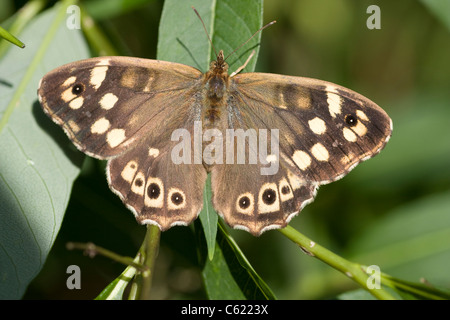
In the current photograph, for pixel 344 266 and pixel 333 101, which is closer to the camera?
pixel 344 266

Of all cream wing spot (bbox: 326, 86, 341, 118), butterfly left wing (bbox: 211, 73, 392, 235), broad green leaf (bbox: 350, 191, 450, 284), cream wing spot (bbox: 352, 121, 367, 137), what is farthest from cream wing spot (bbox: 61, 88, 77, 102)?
broad green leaf (bbox: 350, 191, 450, 284)

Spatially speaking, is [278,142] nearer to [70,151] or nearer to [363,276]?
[363,276]

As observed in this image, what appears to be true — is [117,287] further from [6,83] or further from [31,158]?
[6,83]

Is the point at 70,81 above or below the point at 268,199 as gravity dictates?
above

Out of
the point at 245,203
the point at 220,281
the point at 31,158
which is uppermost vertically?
the point at 245,203

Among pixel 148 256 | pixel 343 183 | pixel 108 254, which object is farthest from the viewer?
pixel 343 183

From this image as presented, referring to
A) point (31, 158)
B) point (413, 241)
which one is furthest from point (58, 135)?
point (413, 241)

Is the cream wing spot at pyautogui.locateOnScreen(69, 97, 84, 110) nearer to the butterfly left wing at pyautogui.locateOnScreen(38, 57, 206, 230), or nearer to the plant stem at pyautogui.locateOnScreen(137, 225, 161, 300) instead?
the butterfly left wing at pyautogui.locateOnScreen(38, 57, 206, 230)
